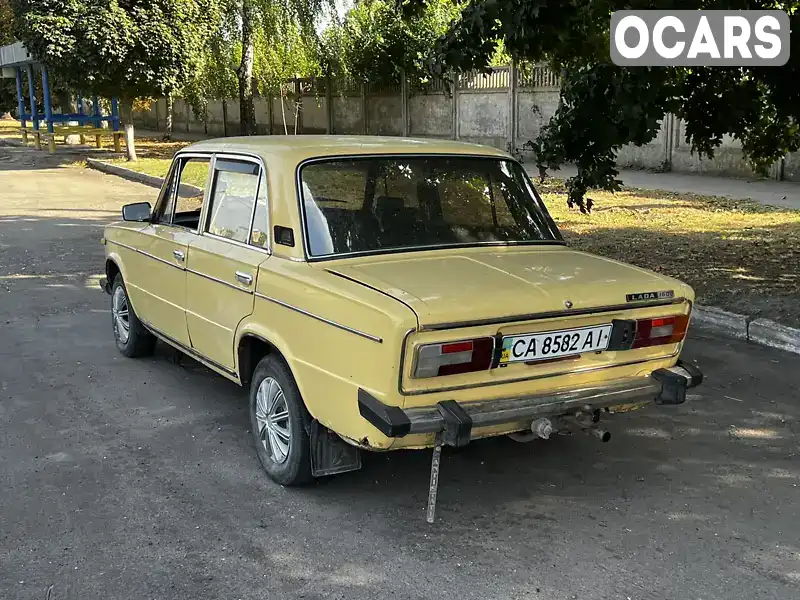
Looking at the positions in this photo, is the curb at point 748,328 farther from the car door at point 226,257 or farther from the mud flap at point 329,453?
the car door at point 226,257

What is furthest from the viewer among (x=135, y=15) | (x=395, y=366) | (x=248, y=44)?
(x=248, y=44)

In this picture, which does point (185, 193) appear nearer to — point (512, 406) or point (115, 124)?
point (512, 406)

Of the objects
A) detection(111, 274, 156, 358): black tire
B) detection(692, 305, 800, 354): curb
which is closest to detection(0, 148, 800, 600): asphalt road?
detection(111, 274, 156, 358): black tire

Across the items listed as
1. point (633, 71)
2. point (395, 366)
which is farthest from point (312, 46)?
point (395, 366)

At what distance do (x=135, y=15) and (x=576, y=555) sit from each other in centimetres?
2267

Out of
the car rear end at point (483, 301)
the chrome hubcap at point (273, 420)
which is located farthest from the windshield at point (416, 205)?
the chrome hubcap at point (273, 420)

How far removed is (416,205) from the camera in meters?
4.60

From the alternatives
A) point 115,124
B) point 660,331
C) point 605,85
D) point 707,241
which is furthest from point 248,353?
point 115,124

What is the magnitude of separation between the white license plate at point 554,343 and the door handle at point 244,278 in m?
1.43

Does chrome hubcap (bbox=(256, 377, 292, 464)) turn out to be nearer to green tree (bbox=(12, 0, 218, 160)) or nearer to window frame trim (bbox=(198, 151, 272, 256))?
window frame trim (bbox=(198, 151, 272, 256))

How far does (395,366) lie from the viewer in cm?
348

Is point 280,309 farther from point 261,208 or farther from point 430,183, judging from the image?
point 430,183

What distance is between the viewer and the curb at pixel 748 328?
22.0 feet

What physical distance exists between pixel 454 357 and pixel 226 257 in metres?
1.69
